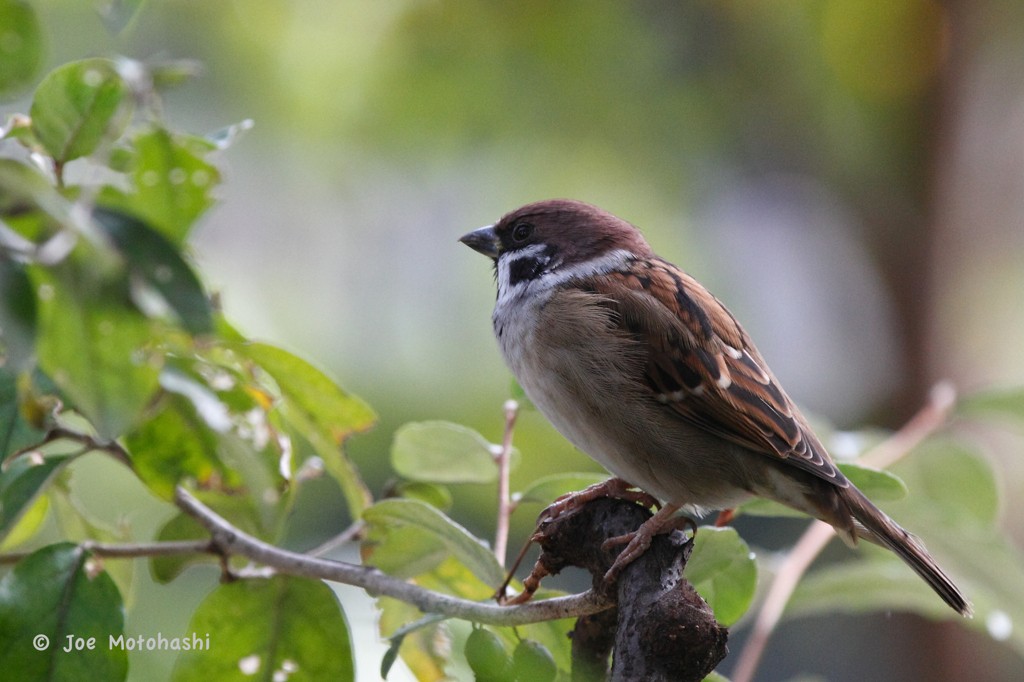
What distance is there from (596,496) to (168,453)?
50 centimetres

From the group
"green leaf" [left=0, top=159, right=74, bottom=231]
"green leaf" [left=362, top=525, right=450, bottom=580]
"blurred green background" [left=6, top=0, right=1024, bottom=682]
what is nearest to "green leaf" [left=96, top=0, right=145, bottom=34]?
"green leaf" [left=0, top=159, right=74, bottom=231]

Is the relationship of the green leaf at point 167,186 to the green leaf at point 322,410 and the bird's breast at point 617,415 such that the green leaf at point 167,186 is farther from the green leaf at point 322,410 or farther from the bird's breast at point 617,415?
the bird's breast at point 617,415

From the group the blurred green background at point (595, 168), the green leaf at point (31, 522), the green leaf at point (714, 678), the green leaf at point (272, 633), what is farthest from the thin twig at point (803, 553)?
the blurred green background at point (595, 168)

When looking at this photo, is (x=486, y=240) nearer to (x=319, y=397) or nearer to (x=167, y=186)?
(x=319, y=397)

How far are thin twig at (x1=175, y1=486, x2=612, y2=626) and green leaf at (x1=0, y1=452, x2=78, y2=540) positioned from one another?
0.12m

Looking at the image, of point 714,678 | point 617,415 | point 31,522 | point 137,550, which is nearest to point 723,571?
point 714,678

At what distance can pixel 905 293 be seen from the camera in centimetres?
327

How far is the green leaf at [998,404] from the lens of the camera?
1420 mm

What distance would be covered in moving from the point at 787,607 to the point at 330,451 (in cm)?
82

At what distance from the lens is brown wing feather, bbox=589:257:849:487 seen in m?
1.24

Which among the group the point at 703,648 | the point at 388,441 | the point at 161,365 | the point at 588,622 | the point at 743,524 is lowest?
the point at 743,524

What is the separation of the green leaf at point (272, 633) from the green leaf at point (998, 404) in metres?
1.13

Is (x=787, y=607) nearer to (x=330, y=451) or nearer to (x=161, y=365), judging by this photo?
(x=330, y=451)

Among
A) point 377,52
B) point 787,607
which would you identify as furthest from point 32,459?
point 377,52
